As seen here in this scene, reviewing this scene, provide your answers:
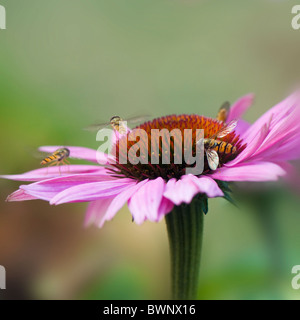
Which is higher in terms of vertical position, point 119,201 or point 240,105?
point 240,105

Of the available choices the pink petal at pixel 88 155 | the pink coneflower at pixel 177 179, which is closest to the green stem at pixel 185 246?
the pink coneflower at pixel 177 179

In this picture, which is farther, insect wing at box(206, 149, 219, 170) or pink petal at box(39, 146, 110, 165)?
pink petal at box(39, 146, 110, 165)

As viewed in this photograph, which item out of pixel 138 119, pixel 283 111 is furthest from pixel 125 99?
pixel 283 111

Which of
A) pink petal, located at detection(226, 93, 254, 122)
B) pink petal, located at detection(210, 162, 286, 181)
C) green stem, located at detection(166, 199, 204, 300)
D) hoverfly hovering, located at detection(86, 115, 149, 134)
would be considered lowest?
green stem, located at detection(166, 199, 204, 300)

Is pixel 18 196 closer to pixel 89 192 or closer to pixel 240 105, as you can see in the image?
pixel 89 192

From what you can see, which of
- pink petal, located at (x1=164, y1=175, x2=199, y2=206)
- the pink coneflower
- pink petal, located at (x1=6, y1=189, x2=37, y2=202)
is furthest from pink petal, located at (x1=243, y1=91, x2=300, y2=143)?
pink petal, located at (x1=6, y1=189, x2=37, y2=202)

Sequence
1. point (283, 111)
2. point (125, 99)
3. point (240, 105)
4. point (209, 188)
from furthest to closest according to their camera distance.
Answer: point (125, 99), point (240, 105), point (283, 111), point (209, 188)

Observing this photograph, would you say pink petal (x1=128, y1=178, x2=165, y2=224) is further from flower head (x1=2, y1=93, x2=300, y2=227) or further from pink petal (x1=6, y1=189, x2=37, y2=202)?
pink petal (x1=6, y1=189, x2=37, y2=202)

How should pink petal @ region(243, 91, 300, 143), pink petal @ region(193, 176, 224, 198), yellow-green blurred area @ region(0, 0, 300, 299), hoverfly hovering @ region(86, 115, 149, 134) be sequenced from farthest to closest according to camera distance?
yellow-green blurred area @ region(0, 0, 300, 299)
hoverfly hovering @ region(86, 115, 149, 134)
pink petal @ region(243, 91, 300, 143)
pink petal @ region(193, 176, 224, 198)
